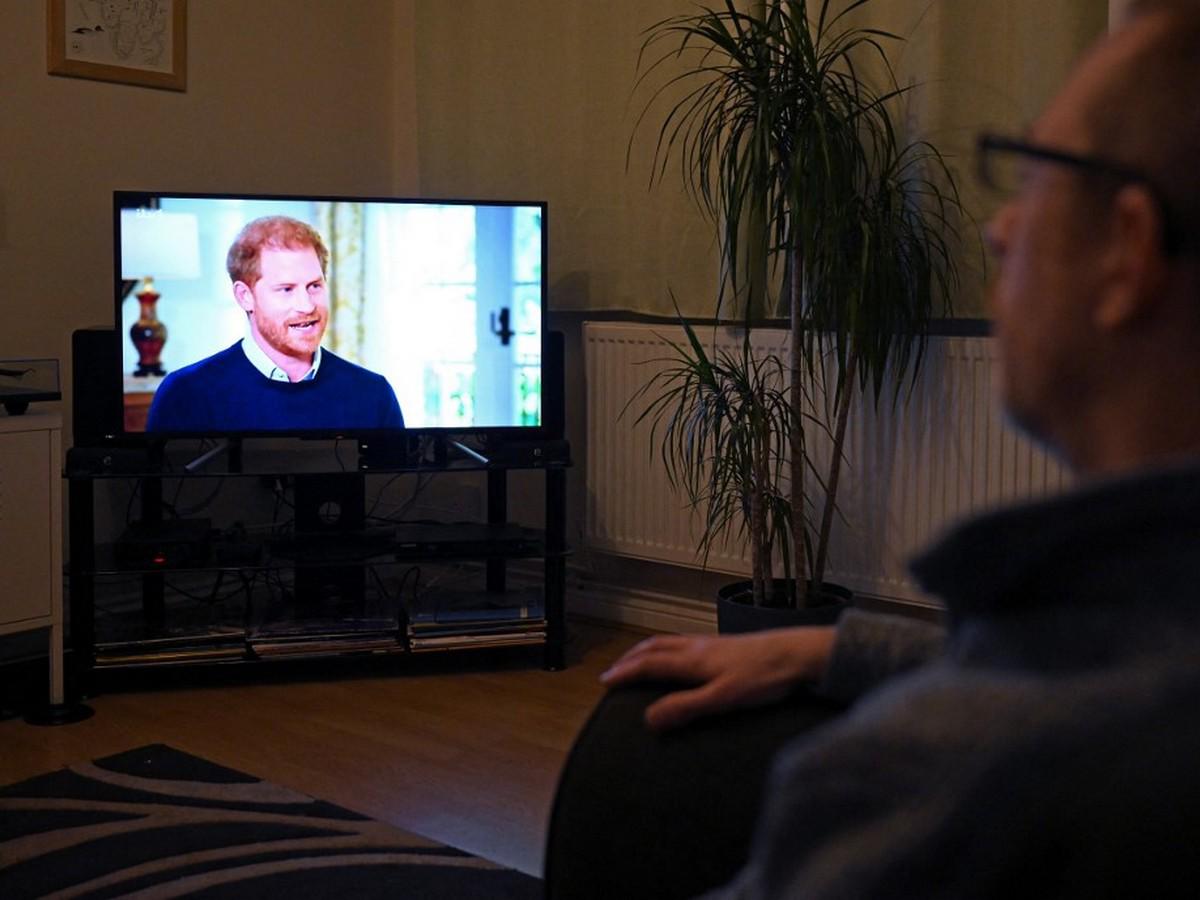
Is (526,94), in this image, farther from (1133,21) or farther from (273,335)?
(1133,21)

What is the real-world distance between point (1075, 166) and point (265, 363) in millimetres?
3018

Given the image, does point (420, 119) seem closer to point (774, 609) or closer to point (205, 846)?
point (774, 609)

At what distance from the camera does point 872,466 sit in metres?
3.42

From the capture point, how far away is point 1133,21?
2.18ft

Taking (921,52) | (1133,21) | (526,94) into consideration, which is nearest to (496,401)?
(526,94)

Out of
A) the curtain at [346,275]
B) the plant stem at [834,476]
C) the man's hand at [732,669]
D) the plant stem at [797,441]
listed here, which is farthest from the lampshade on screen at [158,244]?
the man's hand at [732,669]

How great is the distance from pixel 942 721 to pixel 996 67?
284cm

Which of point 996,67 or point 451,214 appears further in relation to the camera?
point 451,214

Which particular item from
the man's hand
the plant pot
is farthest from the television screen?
the man's hand

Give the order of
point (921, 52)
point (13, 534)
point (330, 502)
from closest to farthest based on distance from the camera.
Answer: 1. point (13, 534)
2. point (921, 52)
3. point (330, 502)

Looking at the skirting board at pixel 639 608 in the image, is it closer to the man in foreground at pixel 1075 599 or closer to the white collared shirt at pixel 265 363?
the white collared shirt at pixel 265 363

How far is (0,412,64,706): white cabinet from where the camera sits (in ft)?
9.89

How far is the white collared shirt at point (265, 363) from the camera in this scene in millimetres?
3461

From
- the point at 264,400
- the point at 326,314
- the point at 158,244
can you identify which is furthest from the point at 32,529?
the point at 326,314
